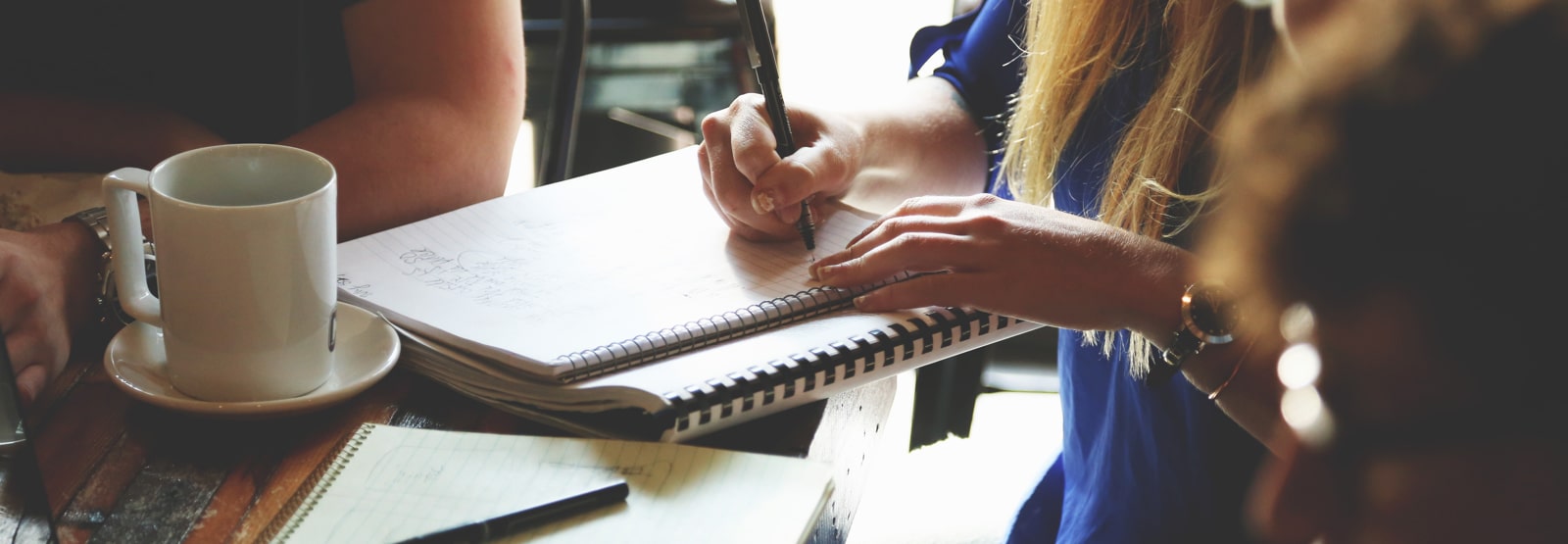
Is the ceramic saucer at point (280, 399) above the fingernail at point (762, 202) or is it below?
below

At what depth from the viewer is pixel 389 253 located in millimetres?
782

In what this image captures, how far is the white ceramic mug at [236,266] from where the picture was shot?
22.4 inches

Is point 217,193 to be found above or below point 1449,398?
below

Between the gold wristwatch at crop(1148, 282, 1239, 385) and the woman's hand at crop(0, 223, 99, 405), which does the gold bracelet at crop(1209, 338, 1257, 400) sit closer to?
the gold wristwatch at crop(1148, 282, 1239, 385)

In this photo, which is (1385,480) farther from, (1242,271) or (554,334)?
(554,334)

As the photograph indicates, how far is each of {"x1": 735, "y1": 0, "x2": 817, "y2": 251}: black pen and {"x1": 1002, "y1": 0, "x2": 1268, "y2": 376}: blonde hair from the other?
262 millimetres

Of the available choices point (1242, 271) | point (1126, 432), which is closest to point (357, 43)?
point (1126, 432)

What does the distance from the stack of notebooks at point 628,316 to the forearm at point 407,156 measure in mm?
58

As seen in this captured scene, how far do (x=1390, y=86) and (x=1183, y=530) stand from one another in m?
0.67

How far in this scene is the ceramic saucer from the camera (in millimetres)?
606

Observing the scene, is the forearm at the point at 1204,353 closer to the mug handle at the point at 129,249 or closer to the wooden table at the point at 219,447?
the wooden table at the point at 219,447

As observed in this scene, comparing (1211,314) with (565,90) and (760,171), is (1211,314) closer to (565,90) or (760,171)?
(760,171)

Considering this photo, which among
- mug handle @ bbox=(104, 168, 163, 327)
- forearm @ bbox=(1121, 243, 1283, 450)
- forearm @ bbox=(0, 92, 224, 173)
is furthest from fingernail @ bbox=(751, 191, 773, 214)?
forearm @ bbox=(0, 92, 224, 173)

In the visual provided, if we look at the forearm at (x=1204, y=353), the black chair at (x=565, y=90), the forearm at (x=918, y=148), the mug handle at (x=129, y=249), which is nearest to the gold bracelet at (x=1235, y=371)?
the forearm at (x=1204, y=353)
